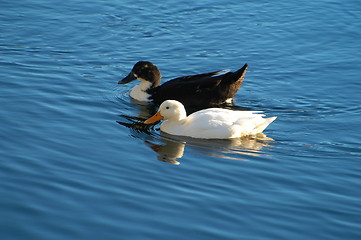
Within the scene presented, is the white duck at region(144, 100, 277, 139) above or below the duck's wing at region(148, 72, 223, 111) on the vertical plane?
below

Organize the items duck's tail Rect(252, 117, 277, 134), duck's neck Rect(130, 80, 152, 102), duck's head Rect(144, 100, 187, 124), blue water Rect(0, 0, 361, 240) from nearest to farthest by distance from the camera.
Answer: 1. blue water Rect(0, 0, 361, 240)
2. duck's tail Rect(252, 117, 277, 134)
3. duck's head Rect(144, 100, 187, 124)
4. duck's neck Rect(130, 80, 152, 102)

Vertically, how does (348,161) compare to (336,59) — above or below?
below

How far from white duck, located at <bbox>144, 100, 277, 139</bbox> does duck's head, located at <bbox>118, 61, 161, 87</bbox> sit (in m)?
1.94

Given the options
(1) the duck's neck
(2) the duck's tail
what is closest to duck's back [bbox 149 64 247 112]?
(1) the duck's neck

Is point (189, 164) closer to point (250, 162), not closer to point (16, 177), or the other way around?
point (250, 162)

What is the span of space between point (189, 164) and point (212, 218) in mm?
1834

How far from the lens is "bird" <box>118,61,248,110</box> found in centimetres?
1126

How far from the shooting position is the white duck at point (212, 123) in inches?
376

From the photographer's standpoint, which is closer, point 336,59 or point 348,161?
point 348,161

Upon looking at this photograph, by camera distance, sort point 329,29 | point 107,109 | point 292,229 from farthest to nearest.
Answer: point 329,29, point 107,109, point 292,229

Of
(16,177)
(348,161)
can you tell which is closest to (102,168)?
(16,177)

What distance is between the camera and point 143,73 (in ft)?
39.0

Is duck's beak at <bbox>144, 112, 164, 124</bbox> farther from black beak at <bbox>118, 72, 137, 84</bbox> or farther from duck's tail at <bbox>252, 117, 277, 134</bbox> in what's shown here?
black beak at <bbox>118, 72, 137, 84</bbox>

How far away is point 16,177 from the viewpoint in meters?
7.22
